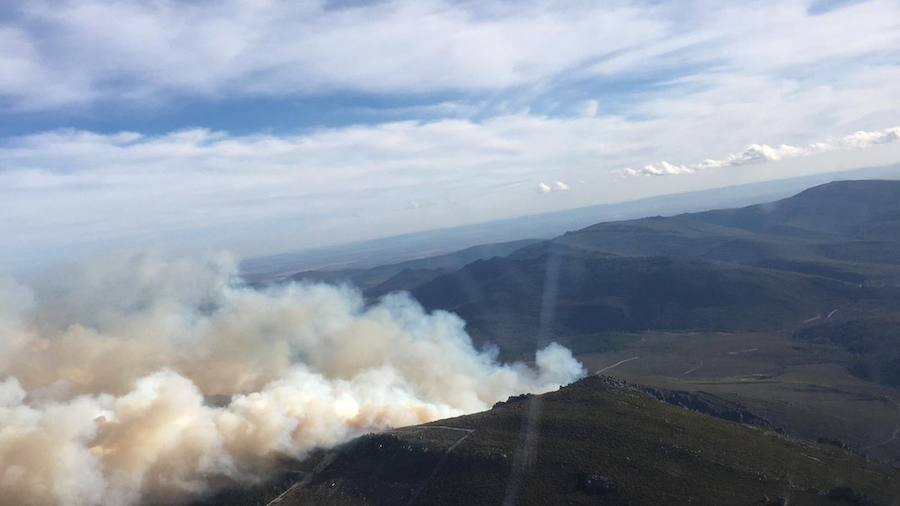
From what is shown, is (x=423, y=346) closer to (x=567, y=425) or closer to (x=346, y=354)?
(x=346, y=354)

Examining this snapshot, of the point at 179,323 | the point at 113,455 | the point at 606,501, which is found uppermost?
the point at 179,323

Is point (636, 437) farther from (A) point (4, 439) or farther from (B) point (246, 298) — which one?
(B) point (246, 298)

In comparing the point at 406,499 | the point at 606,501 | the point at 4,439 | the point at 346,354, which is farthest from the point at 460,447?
the point at 346,354

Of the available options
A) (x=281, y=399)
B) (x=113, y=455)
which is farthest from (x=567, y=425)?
(x=113, y=455)

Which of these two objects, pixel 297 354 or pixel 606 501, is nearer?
pixel 606 501

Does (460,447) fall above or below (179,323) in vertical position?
below

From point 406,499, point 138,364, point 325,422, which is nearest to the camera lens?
point 406,499

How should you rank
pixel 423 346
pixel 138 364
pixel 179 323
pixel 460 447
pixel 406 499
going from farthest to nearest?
pixel 423 346 < pixel 179 323 < pixel 138 364 < pixel 460 447 < pixel 406 499
